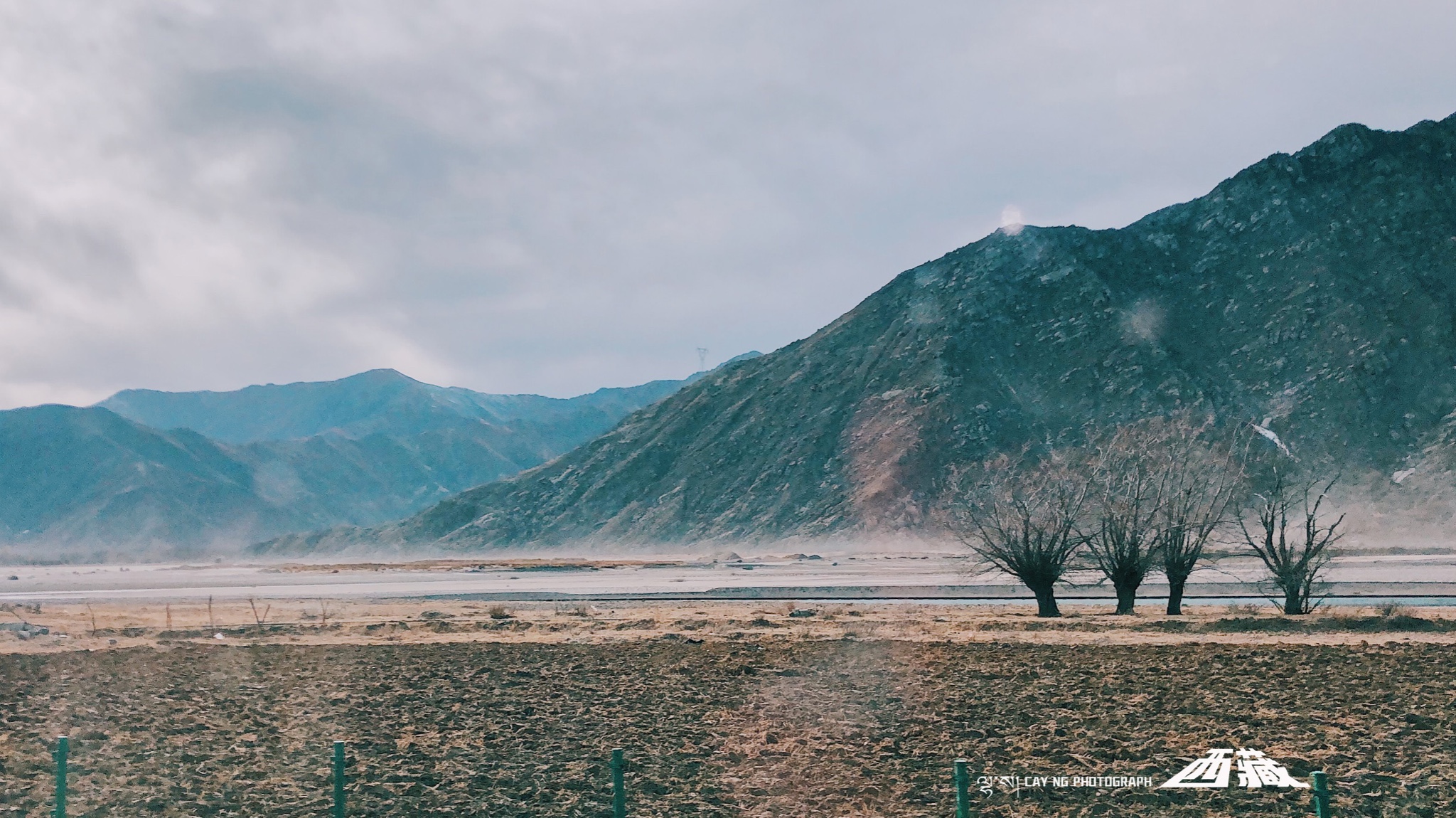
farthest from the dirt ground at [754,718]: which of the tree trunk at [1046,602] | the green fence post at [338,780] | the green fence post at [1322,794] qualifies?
the tree trunk at [1046,602]

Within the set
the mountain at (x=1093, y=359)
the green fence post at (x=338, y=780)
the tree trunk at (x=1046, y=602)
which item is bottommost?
the tree trunk at (x=1046, y=602)

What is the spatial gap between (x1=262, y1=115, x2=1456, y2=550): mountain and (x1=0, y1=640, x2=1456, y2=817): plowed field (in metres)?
118

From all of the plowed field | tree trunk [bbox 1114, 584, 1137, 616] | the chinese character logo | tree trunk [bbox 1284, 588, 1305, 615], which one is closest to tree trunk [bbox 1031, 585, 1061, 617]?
tree trunk [bbox 1114, 584, 1137, 616]

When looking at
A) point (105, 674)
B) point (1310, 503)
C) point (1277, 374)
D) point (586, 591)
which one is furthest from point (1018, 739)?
point (1277, 374)

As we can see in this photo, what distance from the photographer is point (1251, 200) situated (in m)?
170

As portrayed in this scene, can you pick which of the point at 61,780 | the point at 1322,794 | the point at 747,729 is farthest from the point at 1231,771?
the point at 61,780

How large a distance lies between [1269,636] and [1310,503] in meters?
108

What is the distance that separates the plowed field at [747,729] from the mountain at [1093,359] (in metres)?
118

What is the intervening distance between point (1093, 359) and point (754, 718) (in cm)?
14559

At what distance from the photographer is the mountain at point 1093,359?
142 metres

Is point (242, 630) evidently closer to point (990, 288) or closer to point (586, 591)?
point (586, 591)

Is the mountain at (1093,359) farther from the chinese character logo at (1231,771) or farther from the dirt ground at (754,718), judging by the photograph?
the chinese character logo at (1231,771)

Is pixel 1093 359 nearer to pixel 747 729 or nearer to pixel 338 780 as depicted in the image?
pixel 747 729

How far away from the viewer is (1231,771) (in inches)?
613
